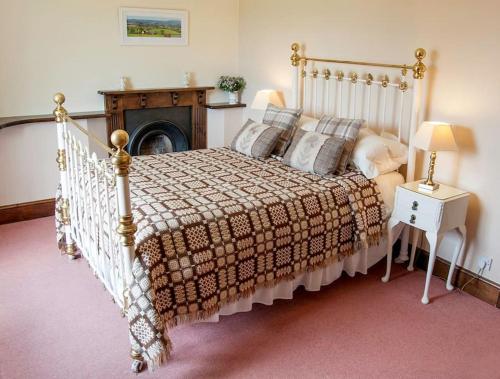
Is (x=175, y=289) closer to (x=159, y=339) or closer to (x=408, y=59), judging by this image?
(x=159, y=339)

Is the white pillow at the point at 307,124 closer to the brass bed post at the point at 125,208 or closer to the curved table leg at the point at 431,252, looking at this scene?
the curved table leg at the point at 431,252

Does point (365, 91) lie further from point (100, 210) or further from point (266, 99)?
point (100, 210)

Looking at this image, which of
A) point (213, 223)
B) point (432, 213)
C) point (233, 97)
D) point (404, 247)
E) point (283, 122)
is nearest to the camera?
point (213, 223)

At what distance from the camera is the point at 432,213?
3.00m

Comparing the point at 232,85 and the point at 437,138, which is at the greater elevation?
the point at 232,85

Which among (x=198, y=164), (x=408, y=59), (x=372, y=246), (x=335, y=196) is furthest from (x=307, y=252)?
(x=408, y=59)

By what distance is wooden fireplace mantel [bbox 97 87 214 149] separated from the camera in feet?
15.3

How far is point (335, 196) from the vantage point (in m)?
3.13

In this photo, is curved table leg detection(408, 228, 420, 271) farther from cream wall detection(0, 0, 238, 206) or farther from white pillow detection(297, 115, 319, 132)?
cream wall detection(0, 0, 238, 206)

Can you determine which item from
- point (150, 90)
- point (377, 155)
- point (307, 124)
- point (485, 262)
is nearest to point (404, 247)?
point (485, 262)

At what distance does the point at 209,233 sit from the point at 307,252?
2.46 feet

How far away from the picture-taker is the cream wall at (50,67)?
412 centimetres

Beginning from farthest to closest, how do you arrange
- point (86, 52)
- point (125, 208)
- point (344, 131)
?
point (86, 52), point (344, 131), point (125, 208)

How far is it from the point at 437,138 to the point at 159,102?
2995 millimetres
